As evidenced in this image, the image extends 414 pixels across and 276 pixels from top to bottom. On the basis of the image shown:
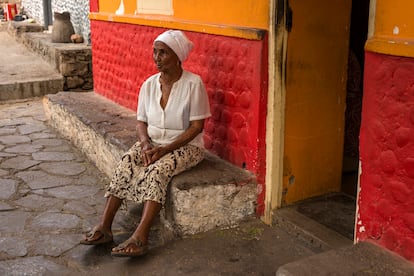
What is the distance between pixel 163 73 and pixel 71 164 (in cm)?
233

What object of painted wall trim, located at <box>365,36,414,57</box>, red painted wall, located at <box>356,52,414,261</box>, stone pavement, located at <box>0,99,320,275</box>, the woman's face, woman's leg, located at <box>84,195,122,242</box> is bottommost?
stone pavement, located at <box>0,99,320,275</box>

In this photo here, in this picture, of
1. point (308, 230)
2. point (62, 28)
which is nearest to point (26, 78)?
point (62, 28)

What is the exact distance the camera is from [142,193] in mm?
3822

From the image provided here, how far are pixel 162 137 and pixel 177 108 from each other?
265 mm

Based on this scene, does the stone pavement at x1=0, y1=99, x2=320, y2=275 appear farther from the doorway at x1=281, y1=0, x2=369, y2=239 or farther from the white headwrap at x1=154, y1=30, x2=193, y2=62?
the white headwrap at x1=154, y1=30, x2=193, y2=62

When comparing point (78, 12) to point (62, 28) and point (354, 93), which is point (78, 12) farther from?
point (354, 93)

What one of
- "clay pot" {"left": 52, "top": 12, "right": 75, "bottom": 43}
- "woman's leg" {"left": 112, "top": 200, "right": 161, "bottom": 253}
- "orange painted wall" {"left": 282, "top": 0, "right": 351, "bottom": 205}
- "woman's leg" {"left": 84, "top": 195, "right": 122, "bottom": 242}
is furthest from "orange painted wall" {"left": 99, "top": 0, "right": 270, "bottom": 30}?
"clay pot" {"left": 52, "top": 12, "right": 75, "bottom": 43}

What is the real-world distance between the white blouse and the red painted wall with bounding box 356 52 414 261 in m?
1.35

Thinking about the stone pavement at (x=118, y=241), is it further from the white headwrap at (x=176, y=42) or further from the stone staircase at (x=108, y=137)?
the white headwrap at (x=176, y=42)

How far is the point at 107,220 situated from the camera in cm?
392

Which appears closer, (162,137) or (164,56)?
(164,56)

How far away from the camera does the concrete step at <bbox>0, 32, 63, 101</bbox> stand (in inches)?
385

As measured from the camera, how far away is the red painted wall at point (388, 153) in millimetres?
2814

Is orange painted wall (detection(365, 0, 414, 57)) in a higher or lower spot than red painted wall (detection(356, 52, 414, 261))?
higher
